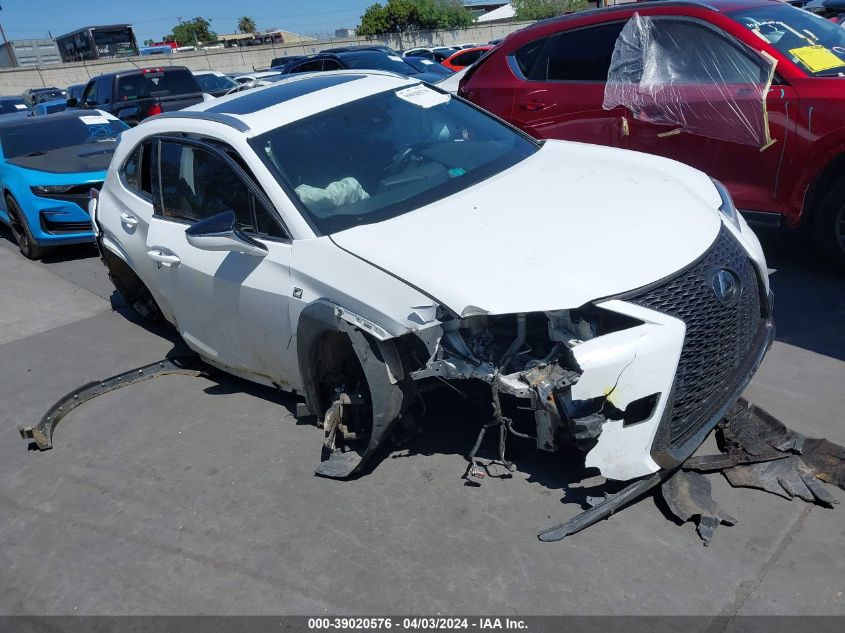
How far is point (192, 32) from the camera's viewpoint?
3620 inches

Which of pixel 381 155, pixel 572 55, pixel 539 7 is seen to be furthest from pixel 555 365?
pixel 539 7

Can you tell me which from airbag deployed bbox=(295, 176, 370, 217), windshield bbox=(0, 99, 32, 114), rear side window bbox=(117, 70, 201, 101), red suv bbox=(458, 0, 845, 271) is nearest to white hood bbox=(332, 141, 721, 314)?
airbag deployed bbox=(295, 176, 370, 217)

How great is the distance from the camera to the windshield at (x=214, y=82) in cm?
1897

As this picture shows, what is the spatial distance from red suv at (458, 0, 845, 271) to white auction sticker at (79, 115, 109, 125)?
577 cm

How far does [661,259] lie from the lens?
329 cm

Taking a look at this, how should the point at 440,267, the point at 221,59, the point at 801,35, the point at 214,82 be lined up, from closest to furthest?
the point at 440,267, the point at 801,35, the point at 214,82, the point at 221,59

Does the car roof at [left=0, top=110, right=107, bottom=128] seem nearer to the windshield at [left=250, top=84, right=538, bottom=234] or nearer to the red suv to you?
the red suv

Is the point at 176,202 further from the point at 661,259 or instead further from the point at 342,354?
the point at 661,259

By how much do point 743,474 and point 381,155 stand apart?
8.01ft

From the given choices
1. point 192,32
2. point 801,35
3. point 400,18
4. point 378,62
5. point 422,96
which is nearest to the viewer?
point 422,96

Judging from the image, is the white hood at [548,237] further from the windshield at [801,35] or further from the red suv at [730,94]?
the windshield at [801,35]

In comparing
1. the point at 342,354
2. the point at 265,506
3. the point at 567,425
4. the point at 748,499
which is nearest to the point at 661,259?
the point at 567,425

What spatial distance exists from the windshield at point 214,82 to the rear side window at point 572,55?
13.2 meters

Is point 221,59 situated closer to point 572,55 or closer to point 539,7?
point 539,7
